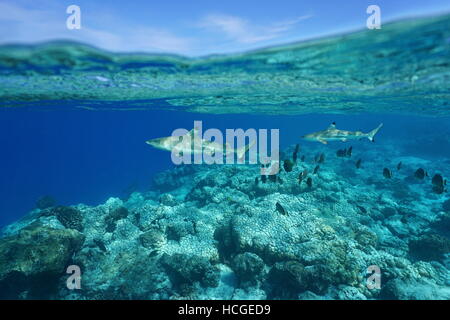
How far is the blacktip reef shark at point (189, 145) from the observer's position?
9078 mm

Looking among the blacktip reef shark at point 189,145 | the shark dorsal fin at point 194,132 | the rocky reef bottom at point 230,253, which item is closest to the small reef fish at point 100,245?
the rocky reef bottom at point 230,253

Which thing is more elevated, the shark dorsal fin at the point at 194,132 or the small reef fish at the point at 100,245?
the shark dorsal fin at the point at 194,132

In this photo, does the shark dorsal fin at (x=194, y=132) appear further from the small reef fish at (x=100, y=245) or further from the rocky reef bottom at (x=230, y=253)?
the small reef fish at (x=100, y=245)

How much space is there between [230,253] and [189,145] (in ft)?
16.5

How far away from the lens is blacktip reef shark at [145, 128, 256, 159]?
29.8 feet

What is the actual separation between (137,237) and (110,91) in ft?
44.5

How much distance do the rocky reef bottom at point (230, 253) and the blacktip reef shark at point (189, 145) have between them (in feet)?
7.87

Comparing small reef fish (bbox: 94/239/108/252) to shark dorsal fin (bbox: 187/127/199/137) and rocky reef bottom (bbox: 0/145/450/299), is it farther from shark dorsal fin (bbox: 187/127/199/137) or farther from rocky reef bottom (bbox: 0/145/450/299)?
shark dorsal fin (bbox: 187/127/199/137)

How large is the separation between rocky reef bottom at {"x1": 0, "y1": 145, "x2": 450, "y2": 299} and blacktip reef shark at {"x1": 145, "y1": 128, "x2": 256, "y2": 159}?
240 cm

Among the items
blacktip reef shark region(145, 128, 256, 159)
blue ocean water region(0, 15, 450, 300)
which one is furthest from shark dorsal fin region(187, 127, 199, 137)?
blue ocean water region(0, 15, 450, 300)

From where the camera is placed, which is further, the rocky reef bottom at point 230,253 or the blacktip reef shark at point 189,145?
the rocky reef bottom at point 230,253

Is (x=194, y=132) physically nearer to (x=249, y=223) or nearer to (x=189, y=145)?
(x=189, y=145)

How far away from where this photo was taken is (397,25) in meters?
9.75
